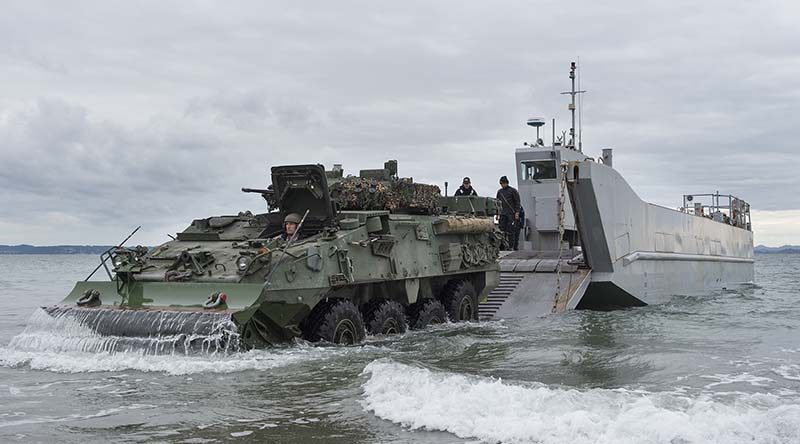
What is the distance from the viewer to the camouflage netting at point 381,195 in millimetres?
→ 13242

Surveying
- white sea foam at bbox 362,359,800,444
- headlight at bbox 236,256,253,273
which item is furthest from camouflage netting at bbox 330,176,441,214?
white sea foam at bbox 362,359,800,444

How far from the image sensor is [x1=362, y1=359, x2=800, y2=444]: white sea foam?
20.0 feet

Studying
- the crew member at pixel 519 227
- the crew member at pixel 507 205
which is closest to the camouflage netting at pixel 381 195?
the crew member at pixel 507 205

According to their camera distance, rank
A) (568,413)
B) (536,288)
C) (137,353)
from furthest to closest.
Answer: (536,288), (137,353), (568,413)

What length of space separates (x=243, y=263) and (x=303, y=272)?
0.76 metres

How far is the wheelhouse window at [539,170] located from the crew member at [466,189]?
357cm

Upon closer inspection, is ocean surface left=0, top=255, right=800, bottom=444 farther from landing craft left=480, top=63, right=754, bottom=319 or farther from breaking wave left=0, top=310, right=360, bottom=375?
landing craft left=480, top=63, right=754, bottom=319

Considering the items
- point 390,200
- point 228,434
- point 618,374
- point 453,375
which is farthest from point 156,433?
point 390,200

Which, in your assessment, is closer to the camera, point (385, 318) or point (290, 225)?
point (290, 225)

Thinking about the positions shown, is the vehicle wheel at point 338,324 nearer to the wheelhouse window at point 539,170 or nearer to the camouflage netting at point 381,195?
the camouflage netting at point 381,195

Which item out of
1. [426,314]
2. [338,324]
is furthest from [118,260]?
[426,314]

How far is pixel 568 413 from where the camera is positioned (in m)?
6.61

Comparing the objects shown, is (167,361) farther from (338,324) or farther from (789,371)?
(789,371)

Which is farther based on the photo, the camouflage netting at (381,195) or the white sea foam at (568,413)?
the camouflage netting at (381,195)
